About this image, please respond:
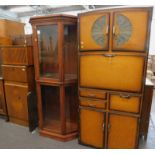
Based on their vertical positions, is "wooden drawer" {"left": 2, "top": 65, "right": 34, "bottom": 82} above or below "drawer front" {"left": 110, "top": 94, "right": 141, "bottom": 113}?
above

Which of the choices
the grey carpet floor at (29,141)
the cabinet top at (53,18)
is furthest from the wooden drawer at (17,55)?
the grey carpet floor at (29,141)

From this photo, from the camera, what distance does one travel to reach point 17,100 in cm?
249

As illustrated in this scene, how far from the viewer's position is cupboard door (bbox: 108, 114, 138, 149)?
68.6 inches

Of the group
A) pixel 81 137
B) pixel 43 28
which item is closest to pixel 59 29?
pixel 43 28

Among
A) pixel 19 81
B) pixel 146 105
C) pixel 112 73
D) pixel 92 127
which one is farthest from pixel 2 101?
pixel 146 105

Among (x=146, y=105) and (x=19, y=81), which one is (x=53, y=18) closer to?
(x=19, y=81)

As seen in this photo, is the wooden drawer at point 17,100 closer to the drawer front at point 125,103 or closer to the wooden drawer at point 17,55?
the wooden drawer at point 17,55

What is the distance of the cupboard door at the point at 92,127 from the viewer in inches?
73.9

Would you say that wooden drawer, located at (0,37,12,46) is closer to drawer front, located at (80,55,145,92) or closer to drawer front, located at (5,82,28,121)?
drawer front, located at (5,82,28,121)

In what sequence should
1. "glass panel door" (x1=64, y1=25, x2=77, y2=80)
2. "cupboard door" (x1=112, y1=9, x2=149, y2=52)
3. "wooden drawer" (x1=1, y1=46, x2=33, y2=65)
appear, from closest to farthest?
"cupboard door" (x1=112, y1=9, x2=149, y2=52) → "glass panel door" (x1=64, y1=25, x2=77, y2=80) → "wooden drawer" (x1=1, y1=46, x2=33, y2=65)

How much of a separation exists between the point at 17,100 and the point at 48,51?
1.00 metres

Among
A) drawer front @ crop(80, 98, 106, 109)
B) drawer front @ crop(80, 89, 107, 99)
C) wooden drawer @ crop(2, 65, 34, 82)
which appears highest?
wooden drawer @ crop(2, 65, 34, 82)

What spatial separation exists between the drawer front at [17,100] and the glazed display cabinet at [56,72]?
1.09ft

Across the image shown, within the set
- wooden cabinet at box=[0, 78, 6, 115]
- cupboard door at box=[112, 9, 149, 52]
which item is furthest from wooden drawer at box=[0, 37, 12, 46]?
cupboard door at box=[112, 9, 149, 52]
